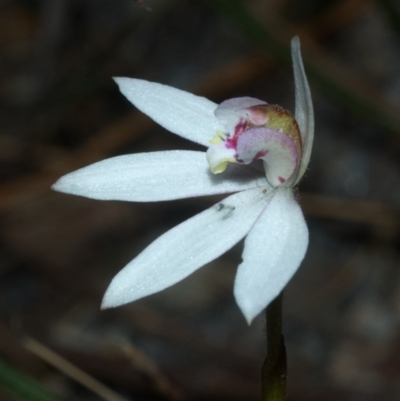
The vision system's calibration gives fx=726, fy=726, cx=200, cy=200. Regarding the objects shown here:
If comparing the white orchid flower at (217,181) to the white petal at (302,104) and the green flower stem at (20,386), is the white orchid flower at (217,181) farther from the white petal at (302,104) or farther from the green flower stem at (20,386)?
the green flower stem at (20,386)

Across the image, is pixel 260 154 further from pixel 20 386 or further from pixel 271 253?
pixel 20 386

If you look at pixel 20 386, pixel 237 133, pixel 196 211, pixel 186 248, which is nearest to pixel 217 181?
pixel 237 133

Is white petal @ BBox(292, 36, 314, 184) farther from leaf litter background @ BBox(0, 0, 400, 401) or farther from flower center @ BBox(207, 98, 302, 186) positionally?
leaf litter background @ BBox(0, 0, 400, 401)

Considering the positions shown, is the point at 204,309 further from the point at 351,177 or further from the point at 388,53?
the point at 388,53

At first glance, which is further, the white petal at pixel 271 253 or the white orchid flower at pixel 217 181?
the white orchid flower at pixel 217 181

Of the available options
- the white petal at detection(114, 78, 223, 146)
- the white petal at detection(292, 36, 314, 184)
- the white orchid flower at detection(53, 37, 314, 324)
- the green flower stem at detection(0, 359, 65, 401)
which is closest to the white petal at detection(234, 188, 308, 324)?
the white orchid flower at detection(53, 37, 314, 324)

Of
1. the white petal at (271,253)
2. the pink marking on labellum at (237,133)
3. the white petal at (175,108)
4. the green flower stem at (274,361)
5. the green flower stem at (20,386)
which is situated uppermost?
the white petal at (175,108)

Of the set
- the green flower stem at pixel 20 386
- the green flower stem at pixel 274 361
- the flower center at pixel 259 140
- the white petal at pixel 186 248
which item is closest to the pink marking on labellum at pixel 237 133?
the flower center at pixel 259 140
